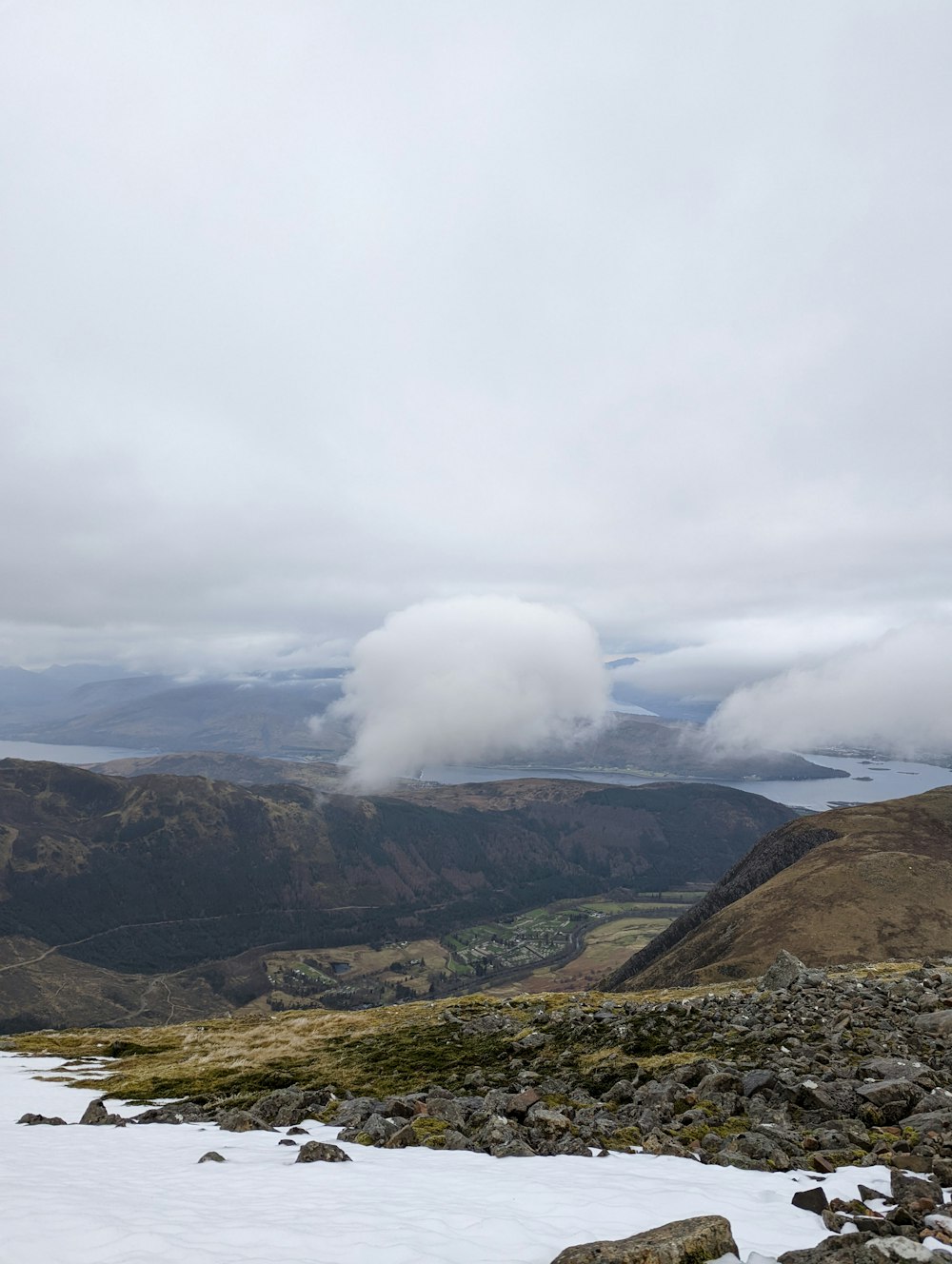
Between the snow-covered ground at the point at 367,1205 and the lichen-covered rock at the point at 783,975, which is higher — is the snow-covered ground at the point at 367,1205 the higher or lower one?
the higher one

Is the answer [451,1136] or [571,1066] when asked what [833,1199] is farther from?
[571,1066]

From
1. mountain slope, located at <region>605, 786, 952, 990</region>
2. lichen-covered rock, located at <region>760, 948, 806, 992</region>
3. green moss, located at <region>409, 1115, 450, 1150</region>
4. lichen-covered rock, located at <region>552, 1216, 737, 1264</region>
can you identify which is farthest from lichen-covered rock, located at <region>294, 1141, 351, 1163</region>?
mountain slope, located at <region>605, 786, 952, 990</region>

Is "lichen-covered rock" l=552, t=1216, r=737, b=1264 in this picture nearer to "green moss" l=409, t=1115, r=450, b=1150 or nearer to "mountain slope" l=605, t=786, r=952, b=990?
"green moss" l=409, t=1115, r=450, b=1150

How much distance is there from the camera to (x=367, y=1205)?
12.8m

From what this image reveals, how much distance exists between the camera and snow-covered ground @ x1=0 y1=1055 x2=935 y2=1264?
9.88 m

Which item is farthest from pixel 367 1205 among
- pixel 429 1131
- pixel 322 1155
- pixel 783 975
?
pixel 783 975

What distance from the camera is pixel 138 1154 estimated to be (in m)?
19.0

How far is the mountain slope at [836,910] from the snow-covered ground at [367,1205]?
81703 millimetres

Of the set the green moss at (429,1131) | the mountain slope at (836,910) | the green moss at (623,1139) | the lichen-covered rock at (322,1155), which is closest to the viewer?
the green moss at (623,1139)

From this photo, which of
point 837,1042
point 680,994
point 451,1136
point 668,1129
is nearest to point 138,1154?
point 451,1136

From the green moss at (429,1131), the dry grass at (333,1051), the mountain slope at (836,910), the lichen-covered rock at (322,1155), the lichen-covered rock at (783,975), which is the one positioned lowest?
the mountain slope at (836,910)

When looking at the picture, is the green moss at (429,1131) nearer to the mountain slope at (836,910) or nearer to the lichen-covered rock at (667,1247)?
the lichen-covered rock at (667,1247)

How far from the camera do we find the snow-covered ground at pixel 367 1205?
9883 millimetres

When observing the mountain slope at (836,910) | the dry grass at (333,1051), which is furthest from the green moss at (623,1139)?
the mountain slope at (836,910)
